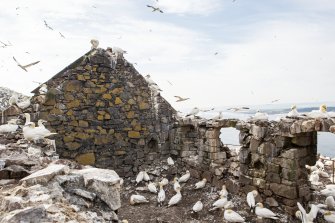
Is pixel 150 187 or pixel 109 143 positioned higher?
pixel 109 143

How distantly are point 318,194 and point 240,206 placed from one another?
1911mm

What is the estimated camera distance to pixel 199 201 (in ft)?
25.7

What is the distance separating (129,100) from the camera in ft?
33.5

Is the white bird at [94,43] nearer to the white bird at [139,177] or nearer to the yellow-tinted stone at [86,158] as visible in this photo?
the yellow-tinted stone at [86,158]

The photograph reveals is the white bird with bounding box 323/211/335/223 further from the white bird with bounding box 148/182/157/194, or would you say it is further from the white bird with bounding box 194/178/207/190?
the white bird with bounding box 148/182/157/194

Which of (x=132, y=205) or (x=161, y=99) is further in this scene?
(x=161, y=99)

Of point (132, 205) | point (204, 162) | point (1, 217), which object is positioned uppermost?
point (1, 217)

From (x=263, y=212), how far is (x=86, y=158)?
5234 millimetres

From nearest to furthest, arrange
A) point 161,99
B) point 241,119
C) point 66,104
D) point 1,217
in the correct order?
point 1,217
point 241,119
point 66,104
point 161,99

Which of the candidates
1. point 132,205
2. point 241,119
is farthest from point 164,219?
point 241,119

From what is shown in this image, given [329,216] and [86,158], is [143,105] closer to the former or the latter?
[86,158]

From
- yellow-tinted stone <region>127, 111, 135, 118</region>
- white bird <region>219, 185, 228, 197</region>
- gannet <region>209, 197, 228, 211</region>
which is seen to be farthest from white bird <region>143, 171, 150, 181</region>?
gannet <region>209, 197, 228, 211</region>

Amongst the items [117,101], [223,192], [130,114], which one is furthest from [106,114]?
[223,192]

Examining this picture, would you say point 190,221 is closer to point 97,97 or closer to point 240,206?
point 240,206
